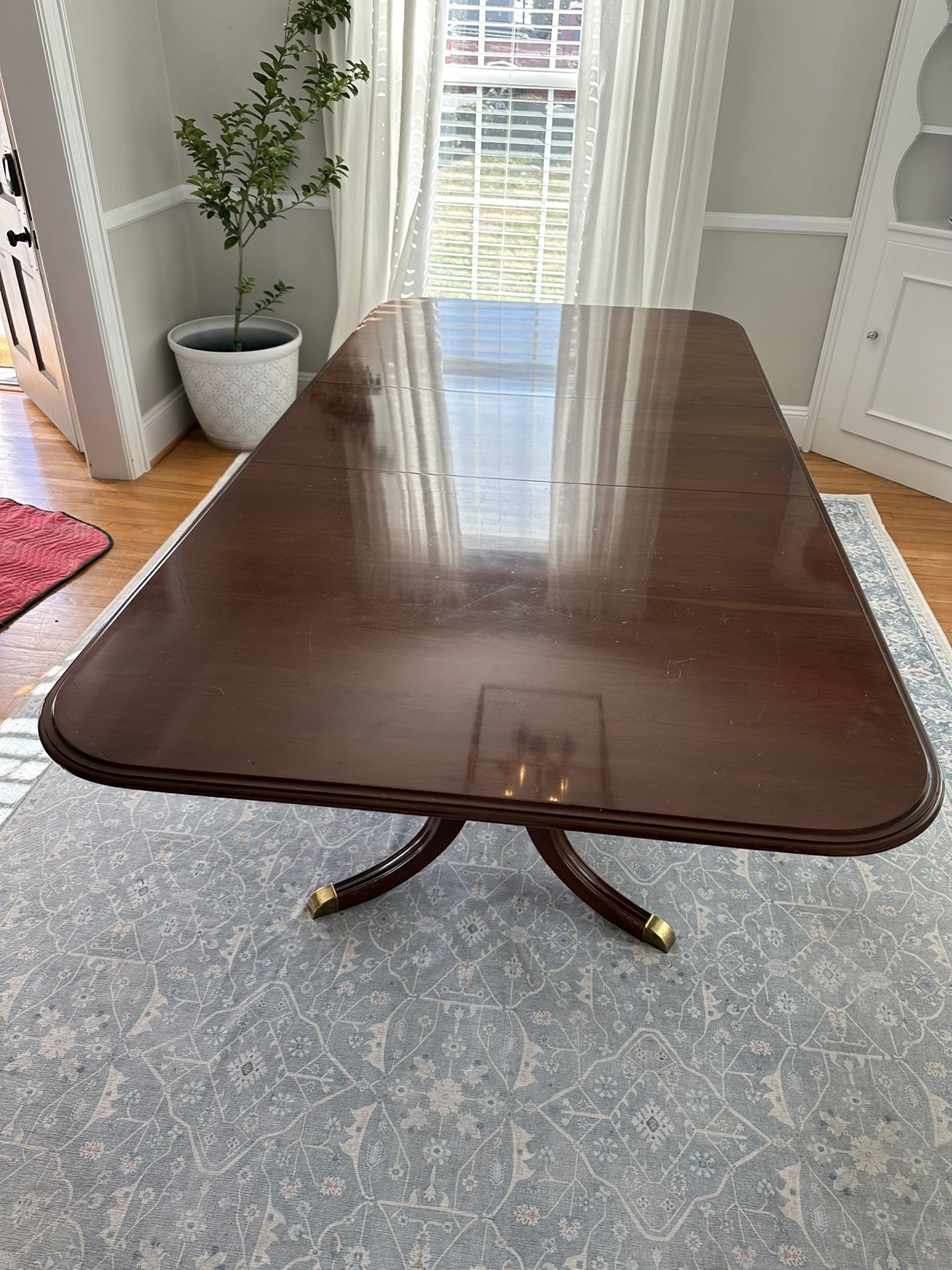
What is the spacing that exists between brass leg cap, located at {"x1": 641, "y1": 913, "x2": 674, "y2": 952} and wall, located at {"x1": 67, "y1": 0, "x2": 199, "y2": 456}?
2.59m

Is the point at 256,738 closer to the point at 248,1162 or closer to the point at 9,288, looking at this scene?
the point at 248,1162

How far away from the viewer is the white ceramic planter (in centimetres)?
325

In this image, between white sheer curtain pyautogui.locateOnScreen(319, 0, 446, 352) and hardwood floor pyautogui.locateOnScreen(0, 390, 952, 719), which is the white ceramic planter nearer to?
hardwood floor pyautogui.locateOnScreen(0, 390, 952, 719)

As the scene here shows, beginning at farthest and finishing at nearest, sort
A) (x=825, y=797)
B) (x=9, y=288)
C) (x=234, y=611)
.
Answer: (x=9, y=288) < (x=234, y=611) < (x=825, y=797)

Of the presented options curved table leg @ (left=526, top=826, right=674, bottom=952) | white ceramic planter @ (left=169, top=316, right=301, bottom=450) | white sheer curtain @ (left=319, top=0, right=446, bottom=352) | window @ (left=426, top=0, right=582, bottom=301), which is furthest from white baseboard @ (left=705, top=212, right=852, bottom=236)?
curved table leg @ (left=526, top=826, right=674, bottom=952)

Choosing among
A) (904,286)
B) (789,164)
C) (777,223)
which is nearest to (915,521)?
(904,286)

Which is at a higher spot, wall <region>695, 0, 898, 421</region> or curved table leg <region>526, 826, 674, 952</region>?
wall <region>695, 0, 898, 421</region>

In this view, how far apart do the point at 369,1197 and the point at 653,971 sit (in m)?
0.61

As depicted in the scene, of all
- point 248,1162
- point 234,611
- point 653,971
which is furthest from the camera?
point 653,971

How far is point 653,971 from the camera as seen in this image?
163cm

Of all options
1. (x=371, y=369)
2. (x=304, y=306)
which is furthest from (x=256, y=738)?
(x=304, y=306)

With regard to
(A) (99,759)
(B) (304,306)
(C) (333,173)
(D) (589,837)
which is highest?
(C) (333,173)

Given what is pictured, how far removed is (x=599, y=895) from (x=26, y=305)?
311cm

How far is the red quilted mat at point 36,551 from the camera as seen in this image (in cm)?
263
